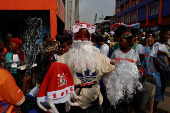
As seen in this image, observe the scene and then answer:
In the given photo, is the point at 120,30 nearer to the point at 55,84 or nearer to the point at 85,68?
the point at 85,68

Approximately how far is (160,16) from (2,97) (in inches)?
832

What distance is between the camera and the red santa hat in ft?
4.58

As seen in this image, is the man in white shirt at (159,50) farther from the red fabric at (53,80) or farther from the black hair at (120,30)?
the red fabric at (53,80)

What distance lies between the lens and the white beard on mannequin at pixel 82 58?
68.9 inches

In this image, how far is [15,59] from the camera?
10.1 feet

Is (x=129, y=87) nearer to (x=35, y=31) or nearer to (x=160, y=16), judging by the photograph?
(x=35, y=31)

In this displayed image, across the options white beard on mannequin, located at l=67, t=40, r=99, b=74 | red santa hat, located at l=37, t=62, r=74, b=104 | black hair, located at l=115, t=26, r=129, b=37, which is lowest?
red santa hat, located at l=37, t=62, r=74, b=104

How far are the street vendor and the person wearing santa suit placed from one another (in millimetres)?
1695

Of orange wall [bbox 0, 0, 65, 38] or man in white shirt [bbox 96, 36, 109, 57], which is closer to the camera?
man in white shirt [bbox 96, 36, 109, 57]

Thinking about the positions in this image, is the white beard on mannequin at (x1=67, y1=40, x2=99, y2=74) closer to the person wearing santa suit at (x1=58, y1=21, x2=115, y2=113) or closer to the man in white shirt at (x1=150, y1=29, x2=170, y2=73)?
the person wearing santa suit at (x1=58, y1=21, x2=115, y2=113)

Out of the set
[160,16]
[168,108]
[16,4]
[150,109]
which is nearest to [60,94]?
[150,109]

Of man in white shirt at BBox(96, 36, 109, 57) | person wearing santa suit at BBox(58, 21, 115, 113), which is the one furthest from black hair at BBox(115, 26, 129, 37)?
Answer: man in white shirt at BBox(96, 36, 109, 57)

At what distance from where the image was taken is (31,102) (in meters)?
1.96

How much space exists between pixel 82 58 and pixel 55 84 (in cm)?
56
